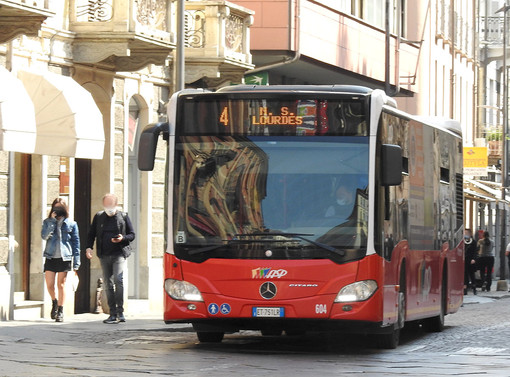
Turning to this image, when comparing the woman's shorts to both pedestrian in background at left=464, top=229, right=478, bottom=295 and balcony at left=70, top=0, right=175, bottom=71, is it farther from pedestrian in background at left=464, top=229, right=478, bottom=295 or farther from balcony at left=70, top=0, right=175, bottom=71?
pedestrian in background at left=464, top=229, right=478, bottom=295

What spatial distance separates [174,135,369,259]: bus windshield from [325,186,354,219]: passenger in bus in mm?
11

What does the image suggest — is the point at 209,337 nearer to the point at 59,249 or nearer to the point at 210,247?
the point at 210,247

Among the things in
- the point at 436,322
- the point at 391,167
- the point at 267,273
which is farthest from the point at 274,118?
the point at 436,322

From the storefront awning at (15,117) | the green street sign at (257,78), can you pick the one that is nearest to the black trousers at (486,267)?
the green street sign at (257,78)

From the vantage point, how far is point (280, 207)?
672 inches

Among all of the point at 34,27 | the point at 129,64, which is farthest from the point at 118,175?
the point at 34,27

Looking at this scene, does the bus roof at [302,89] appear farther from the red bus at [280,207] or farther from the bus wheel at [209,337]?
the bus wheel at [209,337]

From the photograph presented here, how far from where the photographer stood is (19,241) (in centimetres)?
2444

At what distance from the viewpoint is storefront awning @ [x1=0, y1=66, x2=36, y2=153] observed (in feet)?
68.9

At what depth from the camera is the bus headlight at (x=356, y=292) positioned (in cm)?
1708

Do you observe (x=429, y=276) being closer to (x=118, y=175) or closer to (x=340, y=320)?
(x=340, y=320)

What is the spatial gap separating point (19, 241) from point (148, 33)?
172 inches

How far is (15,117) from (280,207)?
5518mm

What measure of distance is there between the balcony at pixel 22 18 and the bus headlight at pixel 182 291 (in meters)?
5.53
